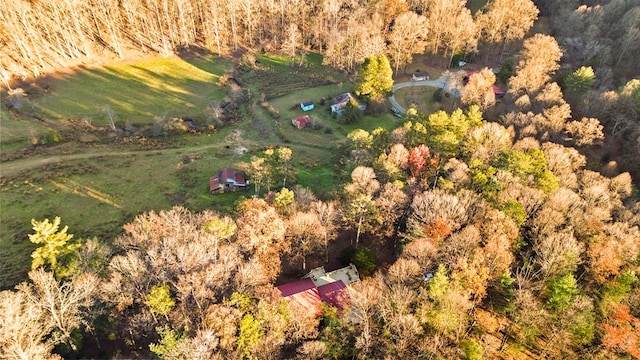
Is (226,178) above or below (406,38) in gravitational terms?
below

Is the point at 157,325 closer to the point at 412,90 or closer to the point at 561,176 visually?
the point at 561,176

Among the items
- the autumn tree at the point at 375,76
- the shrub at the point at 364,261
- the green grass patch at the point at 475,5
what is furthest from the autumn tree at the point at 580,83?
the shrub at the point at 364,261

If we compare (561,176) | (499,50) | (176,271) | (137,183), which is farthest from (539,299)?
(499,50)

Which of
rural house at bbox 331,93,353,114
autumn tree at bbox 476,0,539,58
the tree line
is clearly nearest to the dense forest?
rural house at bbox 331,93,353,114

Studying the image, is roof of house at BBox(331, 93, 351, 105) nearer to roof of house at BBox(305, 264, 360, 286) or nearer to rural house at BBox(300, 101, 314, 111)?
rural house at BBox(300, 101, 314, 111)

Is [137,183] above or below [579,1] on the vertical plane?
below

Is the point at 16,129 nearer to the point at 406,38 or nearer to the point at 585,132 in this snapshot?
the point at 406,38

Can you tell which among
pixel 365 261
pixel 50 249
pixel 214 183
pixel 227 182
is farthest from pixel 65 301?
pixel 365 261
